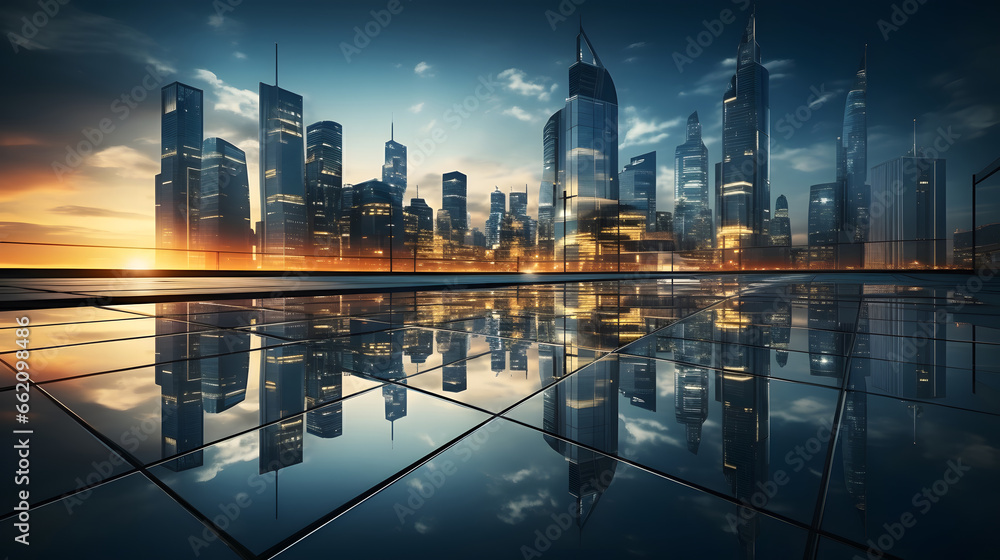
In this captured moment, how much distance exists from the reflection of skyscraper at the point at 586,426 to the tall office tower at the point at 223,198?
6910 cm

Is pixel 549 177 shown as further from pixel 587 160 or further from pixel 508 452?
pixel 508 452

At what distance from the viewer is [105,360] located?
2.31m

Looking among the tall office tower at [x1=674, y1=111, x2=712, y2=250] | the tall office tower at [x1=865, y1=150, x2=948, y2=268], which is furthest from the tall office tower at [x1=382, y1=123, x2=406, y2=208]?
the tall office tower at [x1=865, y1=150, x2=948, y2=268]

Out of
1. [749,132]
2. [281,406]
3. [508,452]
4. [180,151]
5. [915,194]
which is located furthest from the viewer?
[749,132]

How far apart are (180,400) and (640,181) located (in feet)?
443

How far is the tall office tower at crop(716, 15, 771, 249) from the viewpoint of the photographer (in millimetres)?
87375

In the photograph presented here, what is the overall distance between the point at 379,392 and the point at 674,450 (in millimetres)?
1292

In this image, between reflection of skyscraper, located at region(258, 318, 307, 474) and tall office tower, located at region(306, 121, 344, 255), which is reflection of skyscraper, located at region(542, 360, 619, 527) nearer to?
reflection of skyscraper, located at region(258, 318, 307, 474)

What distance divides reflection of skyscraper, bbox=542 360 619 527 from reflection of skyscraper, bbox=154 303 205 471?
1.14m

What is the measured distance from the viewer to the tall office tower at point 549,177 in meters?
110

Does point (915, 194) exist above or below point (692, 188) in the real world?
below

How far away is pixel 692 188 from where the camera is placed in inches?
5054

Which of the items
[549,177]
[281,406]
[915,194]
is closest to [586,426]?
[281,406]

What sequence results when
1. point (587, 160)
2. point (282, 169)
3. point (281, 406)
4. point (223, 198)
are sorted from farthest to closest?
point (587, 160) < point (282, 169) < point (223, 198) < point (281, 406)
